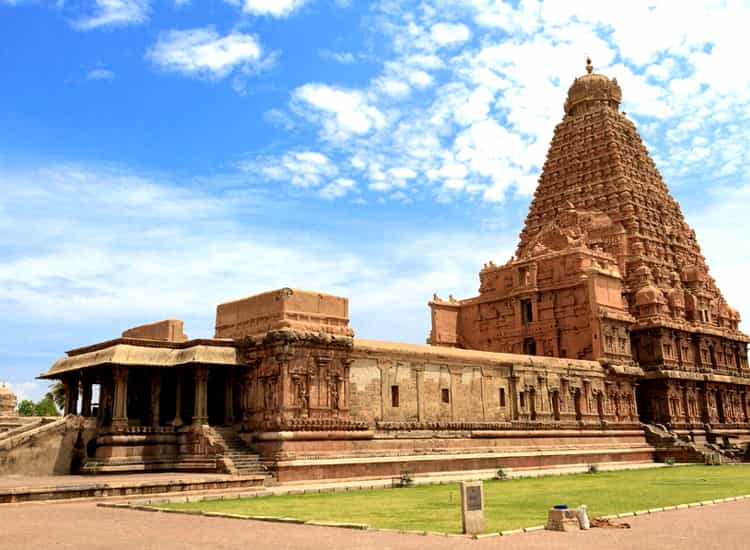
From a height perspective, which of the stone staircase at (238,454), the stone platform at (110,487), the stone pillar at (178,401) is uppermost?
the stone pillar at (178,401)

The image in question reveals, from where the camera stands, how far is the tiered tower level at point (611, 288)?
53.2 m

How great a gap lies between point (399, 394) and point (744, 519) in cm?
2107

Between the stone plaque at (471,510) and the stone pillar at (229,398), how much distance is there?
845 inches

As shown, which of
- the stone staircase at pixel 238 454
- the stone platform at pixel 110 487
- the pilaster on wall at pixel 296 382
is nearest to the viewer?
the stone platform at pixel 110 487

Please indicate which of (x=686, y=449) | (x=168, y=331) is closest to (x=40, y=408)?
(x=168, y=331)

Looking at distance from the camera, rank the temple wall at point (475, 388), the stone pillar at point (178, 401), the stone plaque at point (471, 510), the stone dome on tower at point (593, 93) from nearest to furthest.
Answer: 1. the stone plaque at point (471, 510)
2. the stone pillar at point (178, 401)
3. the temple wall at point (475, 388)
4. the stone dome on tower at point (593, 93)

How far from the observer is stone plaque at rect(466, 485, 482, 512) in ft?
53.0

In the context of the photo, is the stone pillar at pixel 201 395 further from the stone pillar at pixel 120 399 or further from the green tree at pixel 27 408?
the green tree at pixel 27 408

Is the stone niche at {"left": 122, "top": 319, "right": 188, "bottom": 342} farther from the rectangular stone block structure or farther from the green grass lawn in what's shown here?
the rectangular stone block structure

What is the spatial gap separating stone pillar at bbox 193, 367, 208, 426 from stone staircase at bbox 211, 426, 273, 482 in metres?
0.72

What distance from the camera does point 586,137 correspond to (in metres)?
66.8

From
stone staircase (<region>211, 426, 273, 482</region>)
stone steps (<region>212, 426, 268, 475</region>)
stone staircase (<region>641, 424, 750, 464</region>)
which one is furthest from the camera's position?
stone staircase (<region>641, 424, 750, 464</region>)

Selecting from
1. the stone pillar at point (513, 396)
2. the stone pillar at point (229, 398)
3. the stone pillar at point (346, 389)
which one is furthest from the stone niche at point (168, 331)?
the stone pillar at point (513, 396)

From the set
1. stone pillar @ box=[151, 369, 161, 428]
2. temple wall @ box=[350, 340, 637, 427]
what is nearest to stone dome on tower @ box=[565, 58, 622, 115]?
temple wall @ box=[350, 340, 637, 427]
